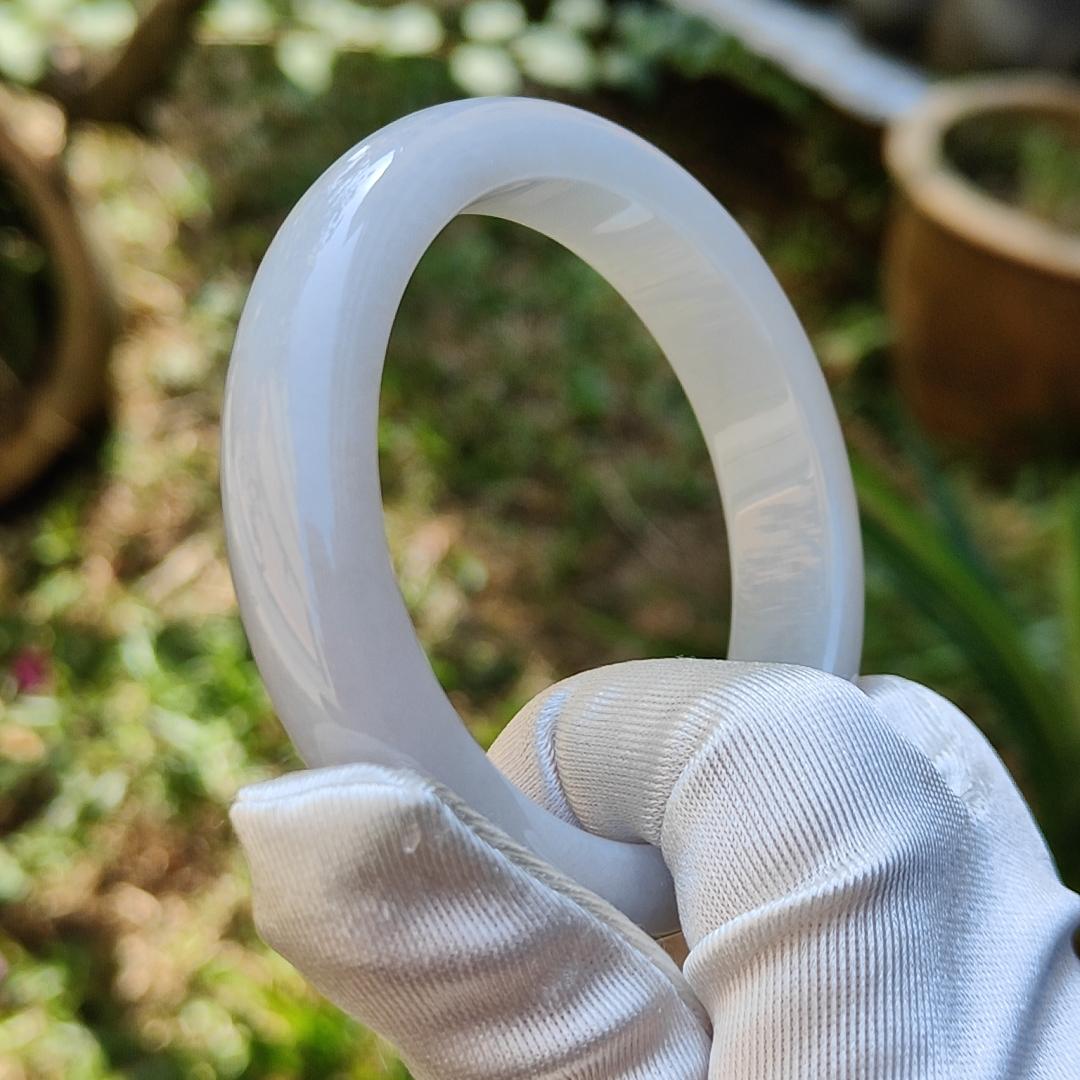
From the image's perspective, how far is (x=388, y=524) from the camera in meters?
1.09

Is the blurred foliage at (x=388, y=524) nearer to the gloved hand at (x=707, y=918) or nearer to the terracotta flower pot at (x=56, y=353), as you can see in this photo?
the terracotta flower pot at (x=56, y=353)

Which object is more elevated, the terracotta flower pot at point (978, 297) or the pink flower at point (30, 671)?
the terracotta flower pot at point (978, 297)

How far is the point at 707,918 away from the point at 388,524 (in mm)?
881

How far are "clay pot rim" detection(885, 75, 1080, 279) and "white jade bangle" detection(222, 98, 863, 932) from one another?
0.96 metres

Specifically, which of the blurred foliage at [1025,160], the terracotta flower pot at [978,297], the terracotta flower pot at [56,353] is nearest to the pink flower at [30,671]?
the terracotta flower pot at [56,353]

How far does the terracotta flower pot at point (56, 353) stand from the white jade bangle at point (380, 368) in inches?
32.6

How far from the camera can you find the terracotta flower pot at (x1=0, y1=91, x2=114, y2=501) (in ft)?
3.13

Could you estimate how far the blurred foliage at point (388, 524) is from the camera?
71 cm

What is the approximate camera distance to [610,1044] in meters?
0.22

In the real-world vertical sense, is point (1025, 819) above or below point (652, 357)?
above

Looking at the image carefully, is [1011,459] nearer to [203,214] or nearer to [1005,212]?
[1005,212]

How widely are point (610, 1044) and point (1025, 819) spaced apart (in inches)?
6.2

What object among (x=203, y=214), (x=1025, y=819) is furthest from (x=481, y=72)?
(x=203, y=214)

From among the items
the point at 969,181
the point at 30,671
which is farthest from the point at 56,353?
the point at 969,181
